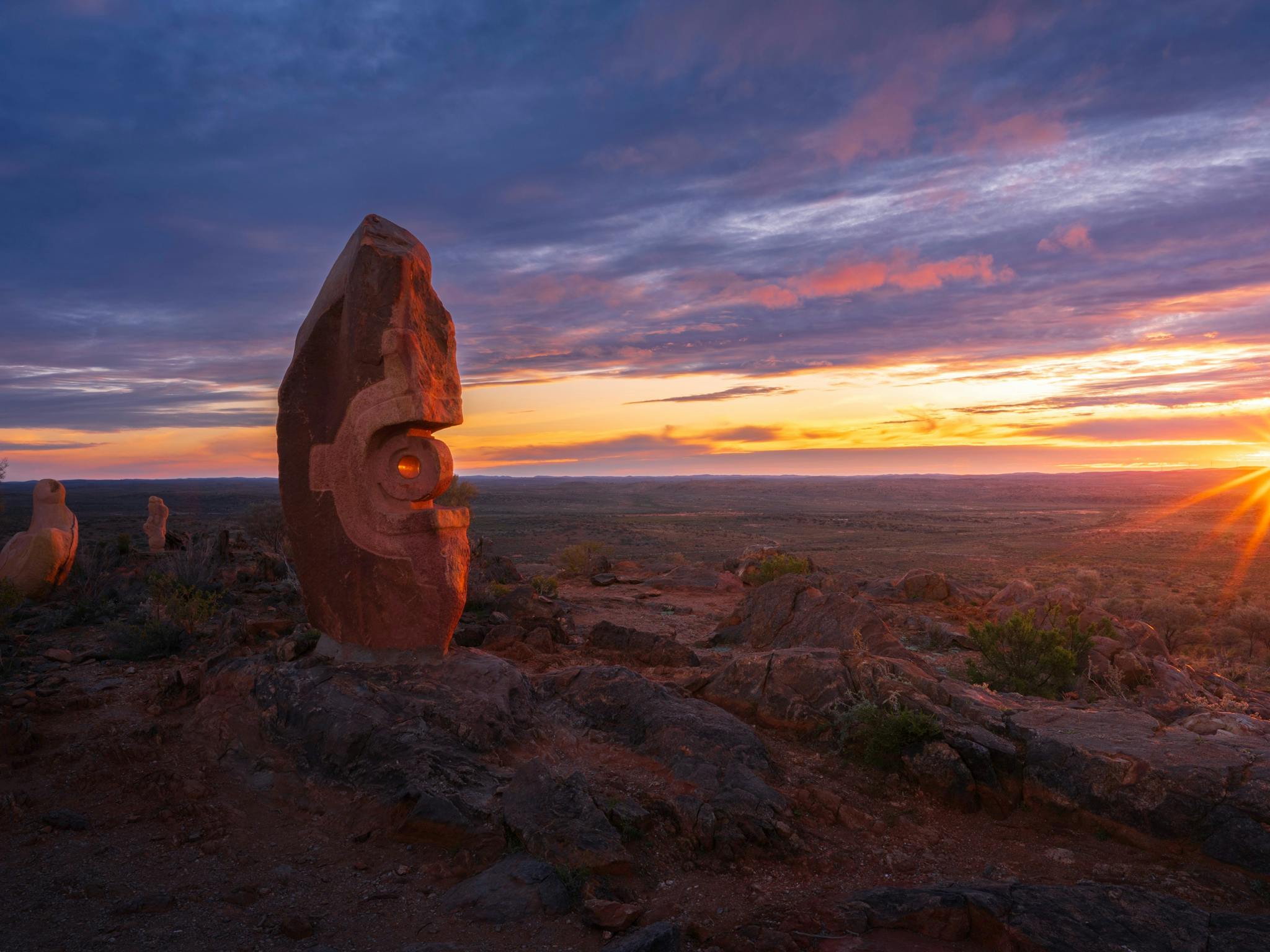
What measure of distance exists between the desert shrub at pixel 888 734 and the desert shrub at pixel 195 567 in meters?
10.9

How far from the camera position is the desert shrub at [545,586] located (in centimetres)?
1723

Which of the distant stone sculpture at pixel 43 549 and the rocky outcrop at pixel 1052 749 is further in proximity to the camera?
the distant stone sculpture at pixel 43 549

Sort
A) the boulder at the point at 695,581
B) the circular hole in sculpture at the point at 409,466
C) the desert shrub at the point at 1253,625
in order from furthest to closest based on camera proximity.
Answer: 1. the boulder at the point at 695,581
2. the desert shrub at the point at 1253,625
3. the circular hole in sculpture at the point at 409,466

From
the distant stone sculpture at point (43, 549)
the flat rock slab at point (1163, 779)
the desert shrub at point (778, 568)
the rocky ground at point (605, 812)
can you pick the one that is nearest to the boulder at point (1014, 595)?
the desert shrub at point (778, 568)

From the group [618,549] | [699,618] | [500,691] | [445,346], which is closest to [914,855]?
[500,691]

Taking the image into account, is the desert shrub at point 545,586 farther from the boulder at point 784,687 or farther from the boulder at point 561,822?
the boulder at point 561,822

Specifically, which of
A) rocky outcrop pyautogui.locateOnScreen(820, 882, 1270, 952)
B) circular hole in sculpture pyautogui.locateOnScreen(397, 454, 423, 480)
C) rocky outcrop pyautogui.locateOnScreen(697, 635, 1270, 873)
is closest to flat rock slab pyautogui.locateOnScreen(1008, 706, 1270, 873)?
rocky outcrop pyautogui.locateOnScreen(697, 635, 1270, 873)

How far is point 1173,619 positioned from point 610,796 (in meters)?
16.4

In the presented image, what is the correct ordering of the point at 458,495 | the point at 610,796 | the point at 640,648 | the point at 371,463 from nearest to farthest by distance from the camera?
1. the point at 610,796
2. the point at 371,463
3. the point at 640,648
4. the point at 458,495

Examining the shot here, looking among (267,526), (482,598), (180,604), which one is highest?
Answer: (267,526)

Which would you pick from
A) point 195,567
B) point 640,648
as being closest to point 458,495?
point 195,567

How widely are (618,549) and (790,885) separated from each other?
31.8 meters

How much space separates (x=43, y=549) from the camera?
1466 cm

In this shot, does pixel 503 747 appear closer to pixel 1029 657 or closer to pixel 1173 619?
pixel 1029 657
